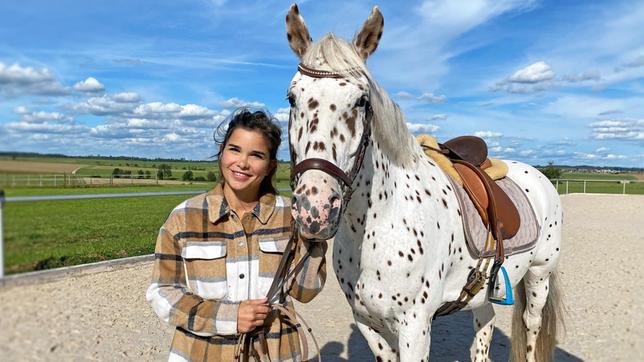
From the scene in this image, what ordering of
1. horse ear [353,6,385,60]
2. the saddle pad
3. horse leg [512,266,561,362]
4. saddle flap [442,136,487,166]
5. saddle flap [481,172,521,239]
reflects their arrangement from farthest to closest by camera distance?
horse leg [512,266,561,362] → saddle flap [442,136,487,166] → saddle flap [481,172,521,239] → the saddle pad → horse ear [353,6,385,60]

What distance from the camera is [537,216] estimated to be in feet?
11.0

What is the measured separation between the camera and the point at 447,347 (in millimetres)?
4613

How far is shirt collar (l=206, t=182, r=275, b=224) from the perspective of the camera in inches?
68.1

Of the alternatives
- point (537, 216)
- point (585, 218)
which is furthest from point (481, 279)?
point (585, 218)

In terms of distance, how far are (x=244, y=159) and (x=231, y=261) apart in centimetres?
39

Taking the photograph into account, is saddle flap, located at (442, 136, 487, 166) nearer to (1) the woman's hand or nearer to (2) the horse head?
(2) the horse head

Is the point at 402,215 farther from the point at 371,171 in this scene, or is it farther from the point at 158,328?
the point at 158,328

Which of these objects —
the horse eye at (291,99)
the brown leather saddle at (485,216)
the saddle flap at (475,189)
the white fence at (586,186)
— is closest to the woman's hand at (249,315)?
the horse eye at (291,99)

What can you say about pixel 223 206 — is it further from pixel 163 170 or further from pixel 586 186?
pixel 586 186

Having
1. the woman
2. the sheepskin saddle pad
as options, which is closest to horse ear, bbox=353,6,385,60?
the woman

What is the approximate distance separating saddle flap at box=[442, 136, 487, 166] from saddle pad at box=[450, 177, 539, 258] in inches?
8.9

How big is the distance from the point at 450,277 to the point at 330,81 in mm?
1328

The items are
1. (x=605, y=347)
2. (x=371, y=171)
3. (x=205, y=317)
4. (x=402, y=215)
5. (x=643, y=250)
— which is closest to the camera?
(x=205, y=317)

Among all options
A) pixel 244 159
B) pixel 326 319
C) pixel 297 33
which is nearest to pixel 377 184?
pixel 244 159
